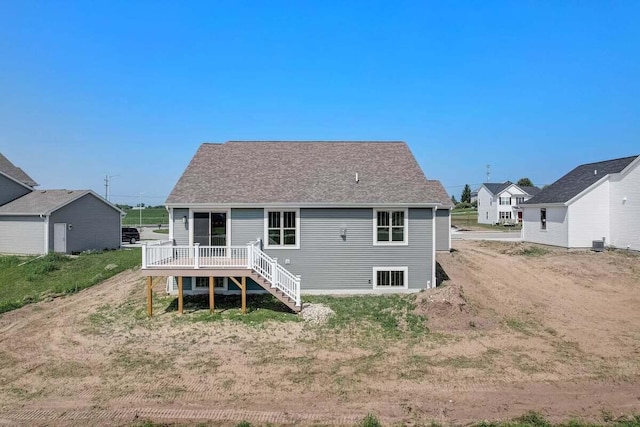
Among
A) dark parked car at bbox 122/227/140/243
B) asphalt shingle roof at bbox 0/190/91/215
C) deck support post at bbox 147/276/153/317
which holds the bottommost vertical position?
deck support post at bbox 147/276/153/317

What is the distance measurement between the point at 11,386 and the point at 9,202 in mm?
27768

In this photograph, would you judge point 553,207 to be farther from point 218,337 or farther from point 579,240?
point 218,337

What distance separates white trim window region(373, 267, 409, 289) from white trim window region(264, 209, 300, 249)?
3.64 m

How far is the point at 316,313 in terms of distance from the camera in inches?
538

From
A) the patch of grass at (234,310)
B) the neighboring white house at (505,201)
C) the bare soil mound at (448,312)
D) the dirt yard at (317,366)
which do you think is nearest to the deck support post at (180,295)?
the patch of grass at (234,310)

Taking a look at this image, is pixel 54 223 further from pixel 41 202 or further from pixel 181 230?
pixel 181 230

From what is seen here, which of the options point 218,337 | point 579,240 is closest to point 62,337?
point 218,337

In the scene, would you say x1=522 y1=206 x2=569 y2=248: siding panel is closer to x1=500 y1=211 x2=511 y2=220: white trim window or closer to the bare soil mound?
the bare soil mound

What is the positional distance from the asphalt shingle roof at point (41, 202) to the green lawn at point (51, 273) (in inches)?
147

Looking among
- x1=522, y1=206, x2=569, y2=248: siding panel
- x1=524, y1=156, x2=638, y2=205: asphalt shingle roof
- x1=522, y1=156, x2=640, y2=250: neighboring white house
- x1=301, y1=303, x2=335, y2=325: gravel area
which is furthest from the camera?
x1=522, y1=206, x2=569, y2=248: siding panel

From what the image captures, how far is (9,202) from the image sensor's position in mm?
30375

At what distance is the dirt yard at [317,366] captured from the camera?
25.1ft

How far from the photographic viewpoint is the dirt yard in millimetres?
7664

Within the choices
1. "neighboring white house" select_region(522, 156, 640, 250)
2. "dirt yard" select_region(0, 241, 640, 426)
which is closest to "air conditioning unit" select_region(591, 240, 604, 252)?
"neighboring white house" select_region(522, 156, 640, 250)
